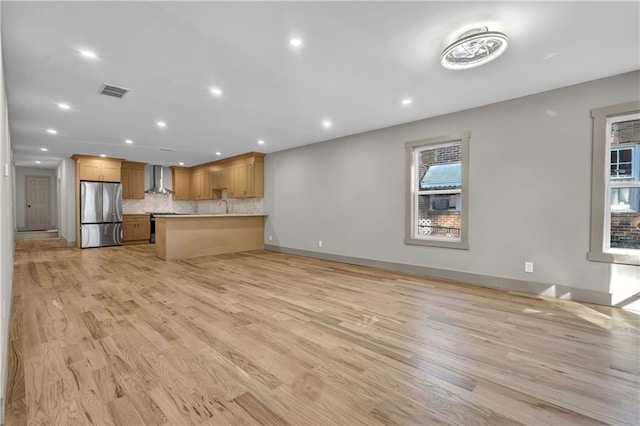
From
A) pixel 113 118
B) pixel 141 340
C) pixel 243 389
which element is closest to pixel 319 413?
pixel 243 389

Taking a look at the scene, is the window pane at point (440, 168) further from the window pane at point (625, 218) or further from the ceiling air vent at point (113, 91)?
the ceiling air vent at point (113, 91)

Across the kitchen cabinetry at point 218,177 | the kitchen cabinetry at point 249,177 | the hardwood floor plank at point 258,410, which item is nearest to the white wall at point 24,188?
the kitchen cabinetry at point 218,177

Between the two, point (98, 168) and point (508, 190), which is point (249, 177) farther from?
point (508, 190)

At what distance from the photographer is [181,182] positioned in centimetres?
988

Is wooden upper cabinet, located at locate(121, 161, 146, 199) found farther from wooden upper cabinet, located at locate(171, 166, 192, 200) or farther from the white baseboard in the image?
the white baseboard

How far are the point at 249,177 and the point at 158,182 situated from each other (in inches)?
166

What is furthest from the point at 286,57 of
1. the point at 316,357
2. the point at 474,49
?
the point at 316,357

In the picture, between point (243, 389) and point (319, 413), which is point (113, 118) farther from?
point (319, 413)

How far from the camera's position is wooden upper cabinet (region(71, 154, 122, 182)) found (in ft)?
24.7

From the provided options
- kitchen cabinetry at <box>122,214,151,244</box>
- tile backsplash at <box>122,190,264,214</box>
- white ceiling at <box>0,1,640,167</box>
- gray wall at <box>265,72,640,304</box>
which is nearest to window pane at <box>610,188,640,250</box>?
gray wall at <box>265,72,640,304</box>

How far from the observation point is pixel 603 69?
296cm

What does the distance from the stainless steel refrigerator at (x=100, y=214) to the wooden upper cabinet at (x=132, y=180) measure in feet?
2.59

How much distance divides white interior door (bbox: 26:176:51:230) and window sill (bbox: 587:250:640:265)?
1641cm

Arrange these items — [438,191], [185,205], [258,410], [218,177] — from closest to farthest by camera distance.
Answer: [258,410] < [438,191] < [218,177] < [185,205]
